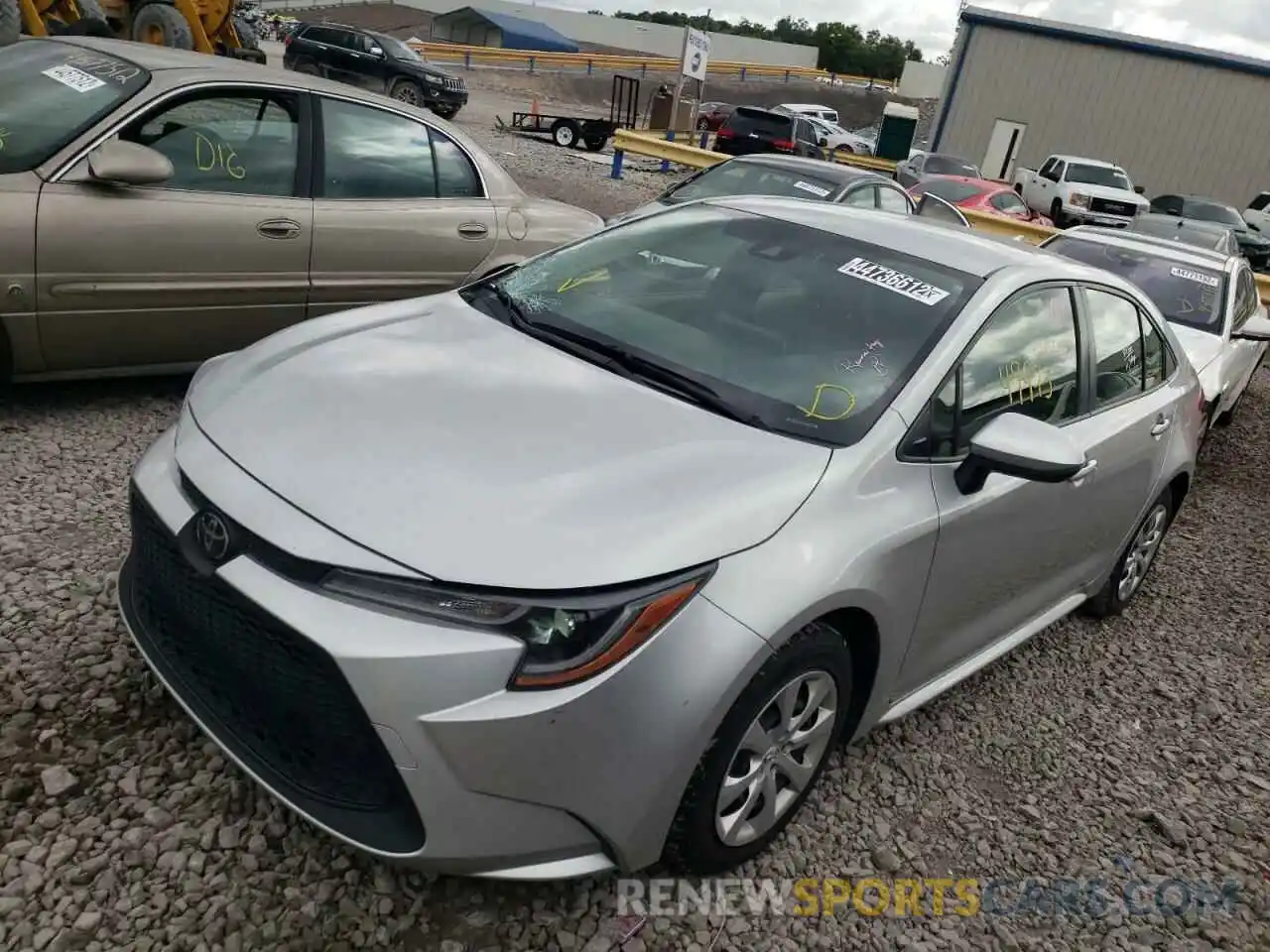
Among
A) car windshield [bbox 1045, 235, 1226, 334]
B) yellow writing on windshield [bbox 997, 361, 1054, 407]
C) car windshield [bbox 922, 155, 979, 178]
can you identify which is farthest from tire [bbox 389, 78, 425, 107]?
yellow writing on windshield [bbox 997, 361, 1054, 407]

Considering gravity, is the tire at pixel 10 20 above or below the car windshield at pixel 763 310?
below

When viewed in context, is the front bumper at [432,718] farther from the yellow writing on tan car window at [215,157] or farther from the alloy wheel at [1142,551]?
the alloy wheel at [1142,551]

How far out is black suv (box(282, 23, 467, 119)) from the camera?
→ 71.2 ft

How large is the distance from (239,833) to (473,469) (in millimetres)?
1082

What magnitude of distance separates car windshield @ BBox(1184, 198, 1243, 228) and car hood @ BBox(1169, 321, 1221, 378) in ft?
57.2

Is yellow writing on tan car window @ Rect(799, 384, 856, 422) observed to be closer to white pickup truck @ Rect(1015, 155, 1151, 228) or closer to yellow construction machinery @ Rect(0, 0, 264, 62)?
yellow construction machinery @ Rect(0, 0, 264, 62)

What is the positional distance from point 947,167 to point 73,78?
67.6 ft

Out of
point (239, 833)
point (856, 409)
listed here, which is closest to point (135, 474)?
point (239, 833)

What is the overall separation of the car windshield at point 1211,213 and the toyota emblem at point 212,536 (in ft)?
78.4

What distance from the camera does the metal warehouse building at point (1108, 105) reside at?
28.7 meters

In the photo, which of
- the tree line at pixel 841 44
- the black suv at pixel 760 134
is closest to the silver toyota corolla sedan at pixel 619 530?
the black suv at pixel 760 134

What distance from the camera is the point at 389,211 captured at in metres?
4.74

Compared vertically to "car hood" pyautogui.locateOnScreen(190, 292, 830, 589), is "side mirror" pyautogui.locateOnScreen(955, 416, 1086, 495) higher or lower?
higher

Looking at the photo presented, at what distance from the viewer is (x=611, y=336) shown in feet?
9.30
